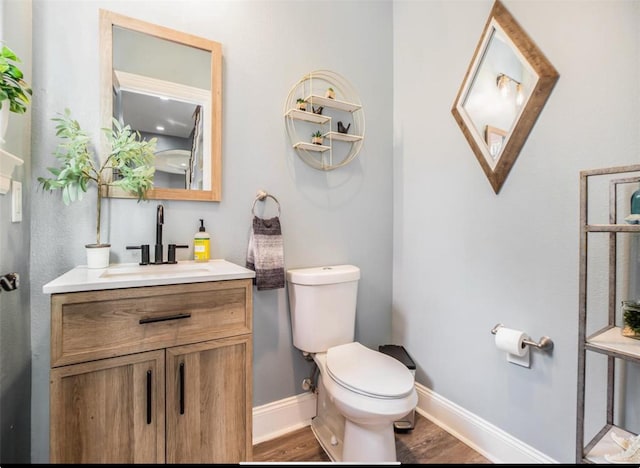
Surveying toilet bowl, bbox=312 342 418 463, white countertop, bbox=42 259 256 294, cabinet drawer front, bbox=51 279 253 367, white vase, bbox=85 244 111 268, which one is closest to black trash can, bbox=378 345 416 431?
toilet bowl, bbox=312 342 418 463

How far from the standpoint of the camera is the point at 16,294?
3.58 ft

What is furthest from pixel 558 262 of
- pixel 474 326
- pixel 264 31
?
pixel 264 31

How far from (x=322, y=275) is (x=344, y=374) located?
1.59 ft

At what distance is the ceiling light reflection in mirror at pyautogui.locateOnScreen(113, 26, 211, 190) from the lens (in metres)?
1.35

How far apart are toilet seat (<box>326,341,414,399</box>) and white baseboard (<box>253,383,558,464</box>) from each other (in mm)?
457

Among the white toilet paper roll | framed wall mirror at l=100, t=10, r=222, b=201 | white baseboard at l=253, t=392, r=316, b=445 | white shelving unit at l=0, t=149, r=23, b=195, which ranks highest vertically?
framed wall mirror at l=100, t=10, r=222, b=201

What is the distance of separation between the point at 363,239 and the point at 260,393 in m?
1.07

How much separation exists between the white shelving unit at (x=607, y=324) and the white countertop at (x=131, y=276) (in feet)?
3.73

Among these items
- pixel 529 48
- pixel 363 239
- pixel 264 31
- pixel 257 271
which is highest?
pixel 264 31

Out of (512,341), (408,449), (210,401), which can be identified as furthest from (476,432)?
(210,401)

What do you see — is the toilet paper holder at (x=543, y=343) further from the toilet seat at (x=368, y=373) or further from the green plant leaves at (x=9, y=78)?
the green plant leaves at (x=9, y=78)

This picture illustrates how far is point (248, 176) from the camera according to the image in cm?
162

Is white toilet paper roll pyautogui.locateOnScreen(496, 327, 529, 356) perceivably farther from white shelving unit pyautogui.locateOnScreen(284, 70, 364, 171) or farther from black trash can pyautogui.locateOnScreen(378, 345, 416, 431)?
white shelving unit pyautogui.locateOnScreen(284, 70, 364, 171)

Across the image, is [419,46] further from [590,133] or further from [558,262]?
[558,262]
